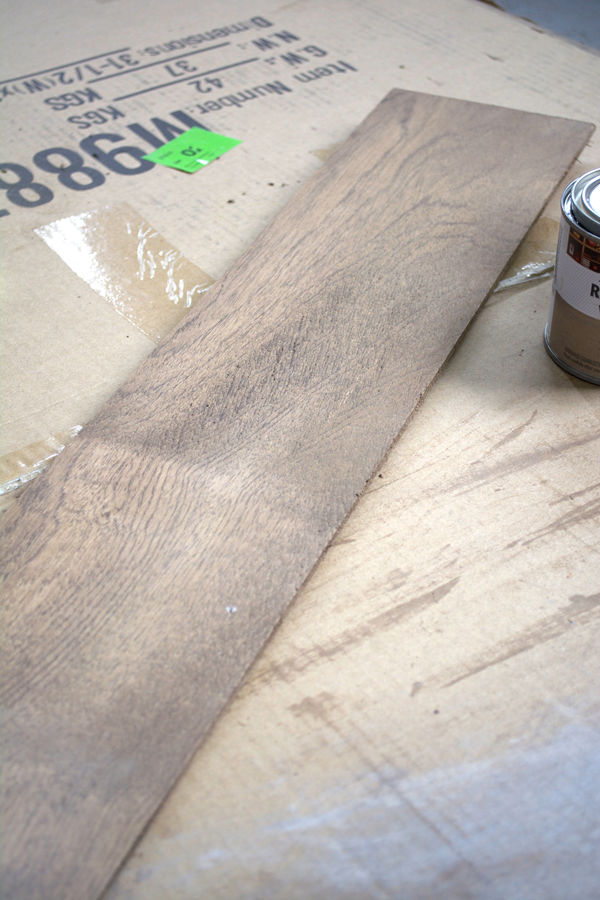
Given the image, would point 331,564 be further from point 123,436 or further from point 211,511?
point 123,436

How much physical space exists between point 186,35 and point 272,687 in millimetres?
2046

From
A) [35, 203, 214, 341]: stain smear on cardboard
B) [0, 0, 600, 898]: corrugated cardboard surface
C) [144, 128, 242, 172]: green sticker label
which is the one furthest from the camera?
[144, 128, 242, 172]: green sticker label

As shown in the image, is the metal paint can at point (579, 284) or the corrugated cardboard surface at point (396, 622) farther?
the metal paint can at point (579, 284)

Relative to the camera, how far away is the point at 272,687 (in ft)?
3.09

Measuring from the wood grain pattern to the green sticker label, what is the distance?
1.13 ft

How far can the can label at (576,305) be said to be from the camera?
1.12m

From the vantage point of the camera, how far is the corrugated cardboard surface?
82 cm

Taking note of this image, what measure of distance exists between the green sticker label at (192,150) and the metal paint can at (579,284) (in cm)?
97

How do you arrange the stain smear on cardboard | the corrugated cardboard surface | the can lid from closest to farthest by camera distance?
the corrugated cardboard surface → the can lid → the stain smear on cardboard

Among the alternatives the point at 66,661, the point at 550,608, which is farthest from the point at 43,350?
the point at 550,608

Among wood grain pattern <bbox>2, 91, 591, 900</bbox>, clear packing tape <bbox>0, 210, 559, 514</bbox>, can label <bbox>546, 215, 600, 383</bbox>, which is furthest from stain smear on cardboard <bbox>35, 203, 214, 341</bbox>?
can label <bbox>546, 215, 600, 383</bbox>

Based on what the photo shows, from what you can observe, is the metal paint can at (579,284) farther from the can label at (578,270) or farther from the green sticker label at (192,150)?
the green sticker label at (192,150)

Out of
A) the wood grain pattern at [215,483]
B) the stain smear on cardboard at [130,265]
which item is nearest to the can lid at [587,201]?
the wood grain pattern at [215,483]

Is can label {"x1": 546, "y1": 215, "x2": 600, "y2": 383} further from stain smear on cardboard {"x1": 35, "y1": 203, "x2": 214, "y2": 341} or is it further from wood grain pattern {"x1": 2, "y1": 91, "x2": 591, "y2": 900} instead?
stain smear on cardboard {"x1": 35, "y1": 203, "x2": 214, "y2": 341}
